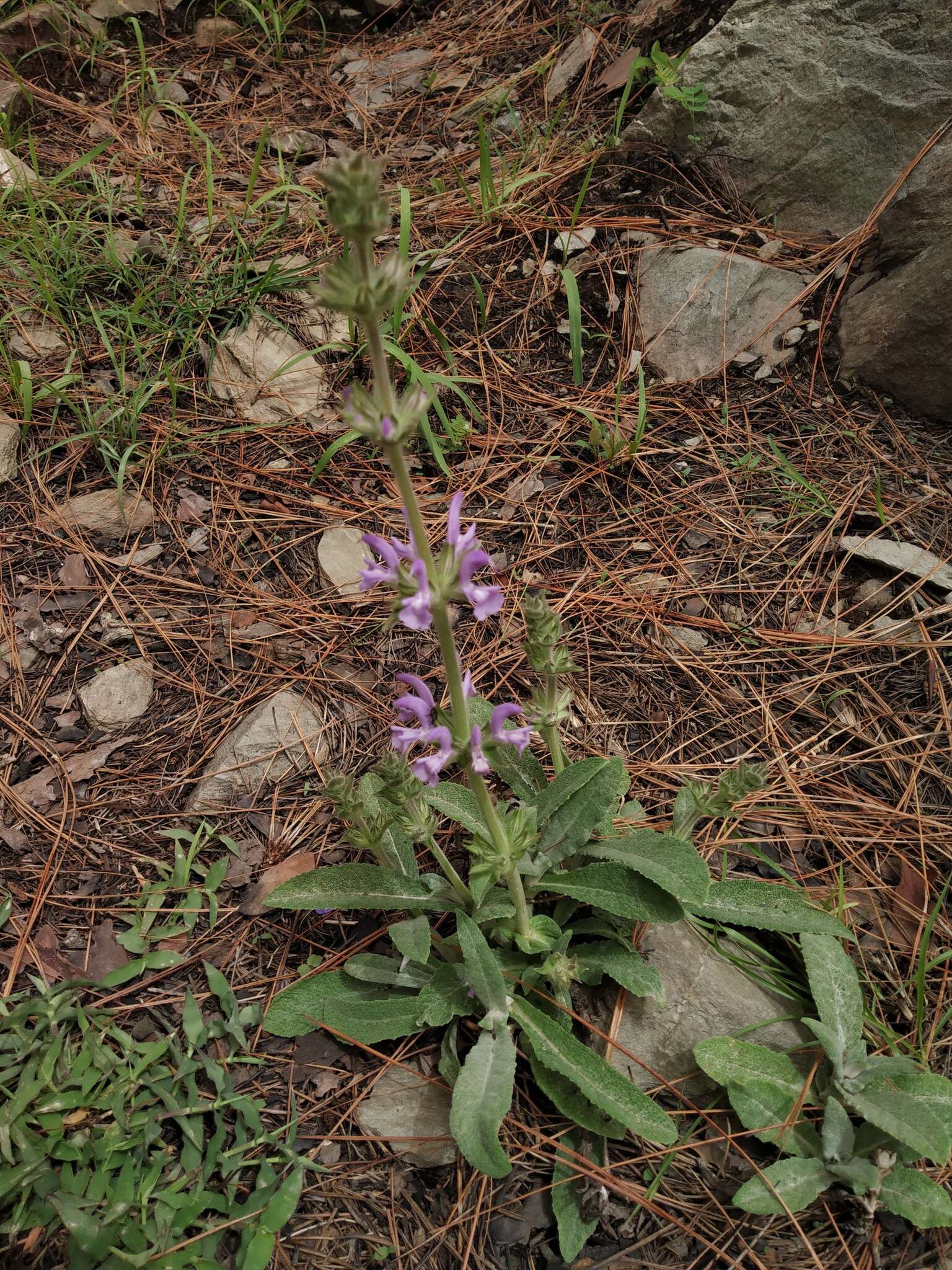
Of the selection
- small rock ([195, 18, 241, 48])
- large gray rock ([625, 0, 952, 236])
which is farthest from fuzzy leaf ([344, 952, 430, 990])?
small rock ([195, 18, 241, 48])

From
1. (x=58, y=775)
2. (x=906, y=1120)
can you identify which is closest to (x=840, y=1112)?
(x=906, y=1120)

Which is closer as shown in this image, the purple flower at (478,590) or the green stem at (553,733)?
Result: the purple flower at (478,590)

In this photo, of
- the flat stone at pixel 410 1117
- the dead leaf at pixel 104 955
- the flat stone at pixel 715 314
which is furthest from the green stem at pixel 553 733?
the flat stone at pixel 715 314

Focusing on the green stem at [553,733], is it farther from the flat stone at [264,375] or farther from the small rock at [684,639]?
the flat stone at [264,375]

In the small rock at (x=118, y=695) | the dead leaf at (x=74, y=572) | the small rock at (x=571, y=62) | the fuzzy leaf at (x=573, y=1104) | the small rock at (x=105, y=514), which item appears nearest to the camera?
the fuzzy leaf at (x=573, y=1104)

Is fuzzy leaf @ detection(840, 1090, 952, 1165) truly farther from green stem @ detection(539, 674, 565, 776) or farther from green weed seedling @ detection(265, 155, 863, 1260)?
green stem @ detection(539, 674, 565, 776)

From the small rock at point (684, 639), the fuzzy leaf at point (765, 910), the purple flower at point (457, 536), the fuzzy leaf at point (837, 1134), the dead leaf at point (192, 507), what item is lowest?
the fuzzy leaf at point (837, 1134)

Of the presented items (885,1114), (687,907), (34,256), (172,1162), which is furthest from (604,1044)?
(34,256)
